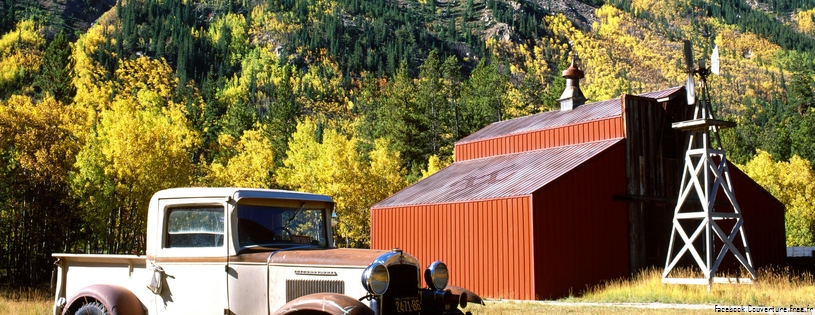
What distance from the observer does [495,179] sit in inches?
1005

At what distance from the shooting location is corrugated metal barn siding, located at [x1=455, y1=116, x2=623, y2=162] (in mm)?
25297

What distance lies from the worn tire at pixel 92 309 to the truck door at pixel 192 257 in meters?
0.74

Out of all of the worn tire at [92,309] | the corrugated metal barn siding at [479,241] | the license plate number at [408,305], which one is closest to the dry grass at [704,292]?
the corrugated metal barn siding at [479,241]

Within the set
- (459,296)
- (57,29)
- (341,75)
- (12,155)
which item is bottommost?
(459,296)

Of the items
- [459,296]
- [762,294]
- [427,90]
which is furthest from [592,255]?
[427,90]

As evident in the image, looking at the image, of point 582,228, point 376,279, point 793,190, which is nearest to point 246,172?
point 582,228

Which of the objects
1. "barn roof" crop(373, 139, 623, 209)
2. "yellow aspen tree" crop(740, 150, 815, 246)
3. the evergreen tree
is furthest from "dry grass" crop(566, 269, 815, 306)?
the evergreen tree

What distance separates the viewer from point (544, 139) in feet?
90.9

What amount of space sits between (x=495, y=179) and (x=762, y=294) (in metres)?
9.60

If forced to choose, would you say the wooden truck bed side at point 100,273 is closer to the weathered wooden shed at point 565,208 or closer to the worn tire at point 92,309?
the worn tire at point 92,309

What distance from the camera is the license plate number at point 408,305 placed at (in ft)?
26.7

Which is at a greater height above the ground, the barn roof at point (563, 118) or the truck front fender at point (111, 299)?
the barn roof at point (563, 118)

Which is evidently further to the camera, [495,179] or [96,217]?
[96,217]

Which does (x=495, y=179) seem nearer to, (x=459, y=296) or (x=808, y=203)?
(x=459, y=296)
